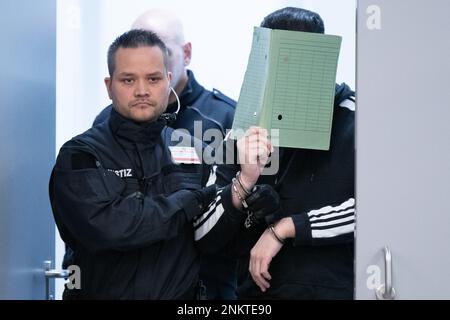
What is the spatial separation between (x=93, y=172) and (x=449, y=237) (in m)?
0.67

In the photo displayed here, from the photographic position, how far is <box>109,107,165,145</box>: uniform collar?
1511 mm

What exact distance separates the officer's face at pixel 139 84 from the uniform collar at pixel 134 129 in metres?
0.01

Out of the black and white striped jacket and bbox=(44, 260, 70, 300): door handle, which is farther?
bbox=(44, 260, 70, 300): door handle

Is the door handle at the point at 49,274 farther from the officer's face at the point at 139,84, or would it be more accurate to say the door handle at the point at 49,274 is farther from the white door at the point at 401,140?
the white door at the point at 401,140

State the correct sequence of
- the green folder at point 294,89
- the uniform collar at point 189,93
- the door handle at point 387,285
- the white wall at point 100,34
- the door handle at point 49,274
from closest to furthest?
the door handle at point 387,285 < the green folder at point 294,89 < the door handle at point 49,274 < the uniform collar at point 189,93 < the white wall at point 100,34

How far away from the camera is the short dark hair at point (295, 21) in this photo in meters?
1.60

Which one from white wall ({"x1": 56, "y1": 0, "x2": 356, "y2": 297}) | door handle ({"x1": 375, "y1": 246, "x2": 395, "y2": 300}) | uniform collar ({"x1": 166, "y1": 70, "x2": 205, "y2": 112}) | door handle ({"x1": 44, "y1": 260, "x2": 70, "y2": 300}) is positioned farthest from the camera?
white wall ({"x1": 56, "y1": 0, "x2": 356, "y2": 297})

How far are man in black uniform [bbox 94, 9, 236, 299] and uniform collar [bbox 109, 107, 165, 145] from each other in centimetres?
30

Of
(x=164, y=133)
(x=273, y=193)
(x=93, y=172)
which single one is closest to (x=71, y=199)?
(x=93, y=172)

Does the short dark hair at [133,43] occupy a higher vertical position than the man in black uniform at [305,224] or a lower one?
higher

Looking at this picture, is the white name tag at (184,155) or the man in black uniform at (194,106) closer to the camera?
the white name tag at (184,155)

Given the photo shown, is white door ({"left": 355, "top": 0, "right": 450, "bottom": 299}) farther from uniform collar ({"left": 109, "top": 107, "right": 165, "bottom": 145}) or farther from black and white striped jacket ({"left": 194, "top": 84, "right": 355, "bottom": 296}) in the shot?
uniform collar ({"left": 109, "top": 107, "right": 165, "bottom": 145})

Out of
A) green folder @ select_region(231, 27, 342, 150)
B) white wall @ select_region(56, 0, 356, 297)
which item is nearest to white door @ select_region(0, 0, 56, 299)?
white wall @ select_region(56, 0, 356, 297)

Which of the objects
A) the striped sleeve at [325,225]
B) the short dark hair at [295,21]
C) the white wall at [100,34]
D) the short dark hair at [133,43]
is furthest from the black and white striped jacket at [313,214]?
the white wall at [100,34]
